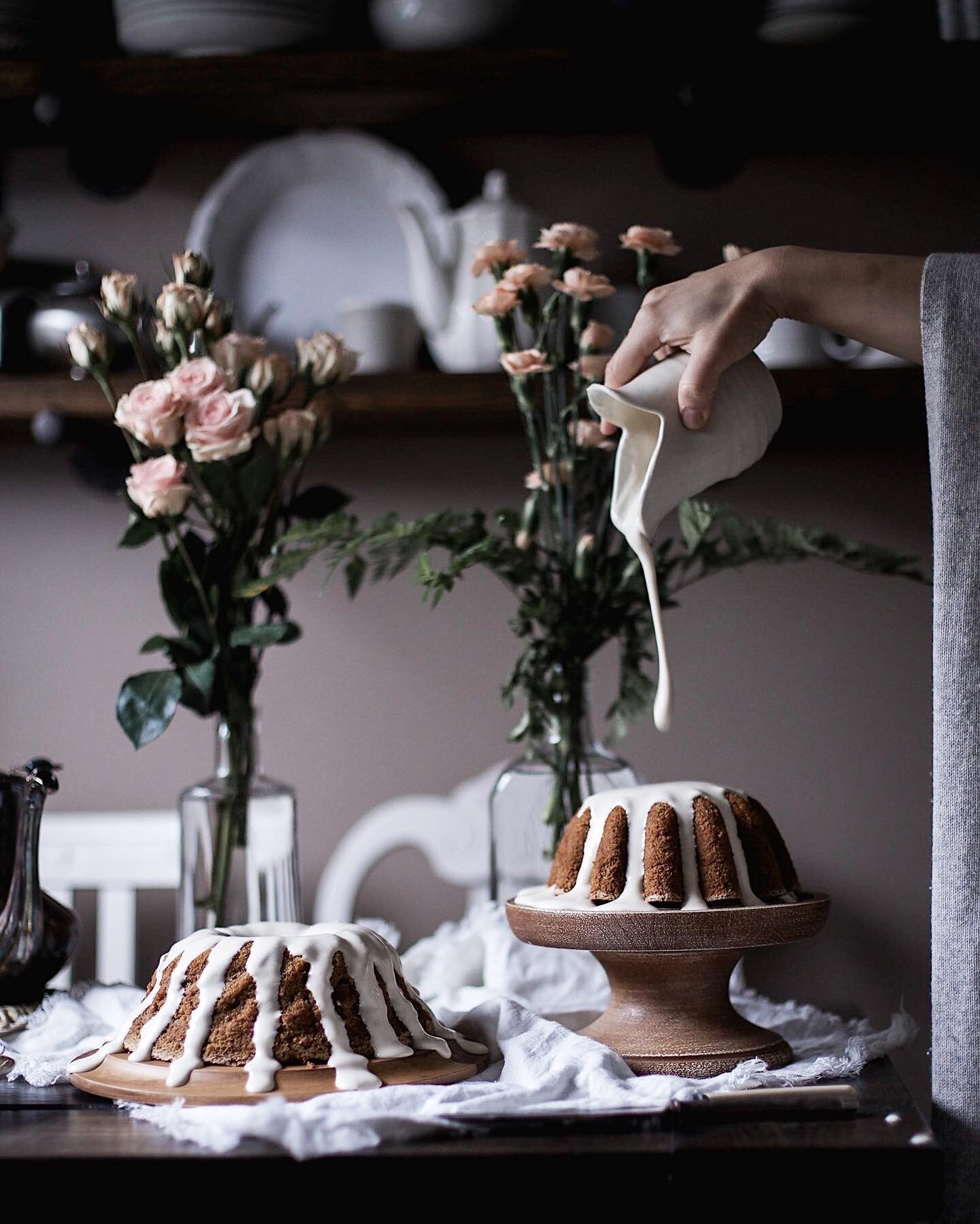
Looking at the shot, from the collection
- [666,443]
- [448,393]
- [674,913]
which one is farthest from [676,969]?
[448,393]

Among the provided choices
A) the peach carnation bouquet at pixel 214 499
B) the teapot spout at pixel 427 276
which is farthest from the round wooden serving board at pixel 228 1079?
the teapot spout at pixel 427 276

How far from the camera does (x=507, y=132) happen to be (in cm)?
179

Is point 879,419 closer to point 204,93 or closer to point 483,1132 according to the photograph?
point 204,93

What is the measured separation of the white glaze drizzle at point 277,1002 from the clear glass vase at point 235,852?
31cm

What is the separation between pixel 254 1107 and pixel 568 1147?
0.16 metres

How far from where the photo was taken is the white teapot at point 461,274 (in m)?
1.64

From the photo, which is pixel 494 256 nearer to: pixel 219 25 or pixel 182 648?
pixel 182 648

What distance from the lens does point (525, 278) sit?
1140 mm

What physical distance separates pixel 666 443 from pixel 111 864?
114cm

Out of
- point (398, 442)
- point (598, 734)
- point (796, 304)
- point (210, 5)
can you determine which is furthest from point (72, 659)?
point (796, 304)

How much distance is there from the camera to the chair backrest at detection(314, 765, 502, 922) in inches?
68.5

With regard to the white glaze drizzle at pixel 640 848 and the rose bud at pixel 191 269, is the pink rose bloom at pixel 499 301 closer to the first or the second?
the rose bud at pixel 191 269

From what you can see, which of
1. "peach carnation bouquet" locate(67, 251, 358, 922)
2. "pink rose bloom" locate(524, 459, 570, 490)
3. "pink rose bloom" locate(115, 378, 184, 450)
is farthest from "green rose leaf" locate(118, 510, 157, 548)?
"pink rose bloom" locate(524, 459, 570, 490)

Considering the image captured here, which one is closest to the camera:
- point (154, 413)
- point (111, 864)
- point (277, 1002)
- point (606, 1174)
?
point (606, 1174)
